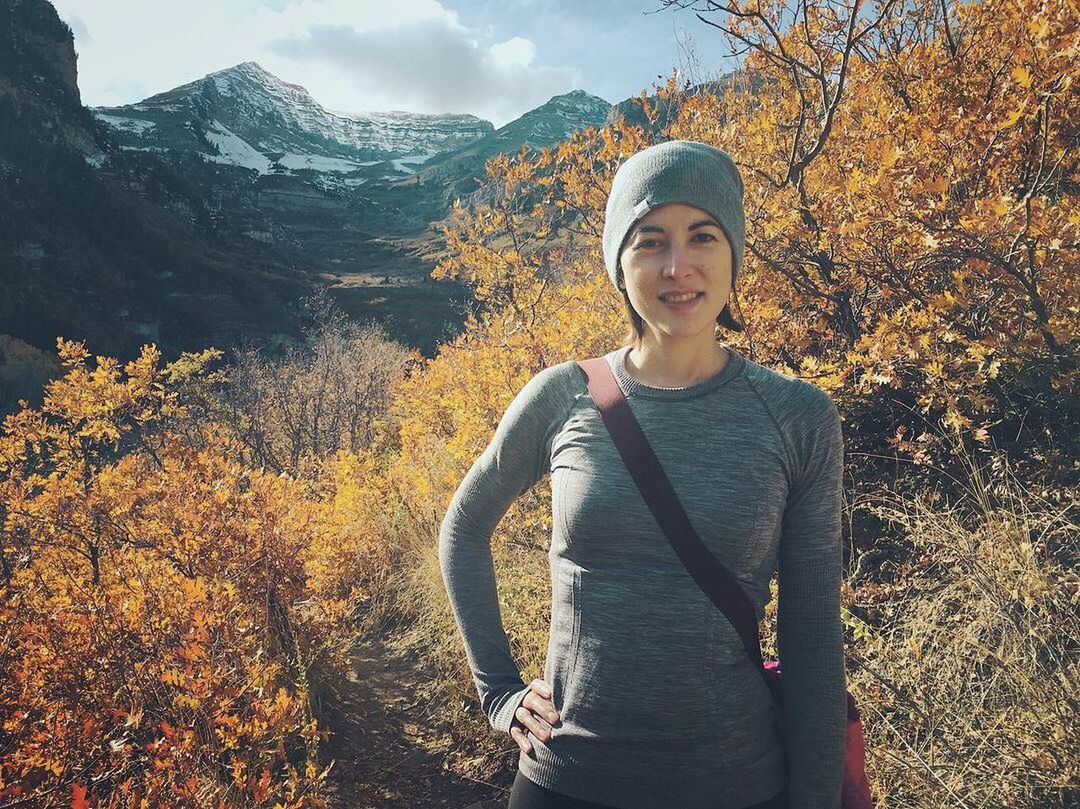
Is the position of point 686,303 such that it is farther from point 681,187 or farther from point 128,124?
point 128,124

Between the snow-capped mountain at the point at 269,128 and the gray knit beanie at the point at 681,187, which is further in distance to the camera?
the snow-capped mountain at the point at 269,128

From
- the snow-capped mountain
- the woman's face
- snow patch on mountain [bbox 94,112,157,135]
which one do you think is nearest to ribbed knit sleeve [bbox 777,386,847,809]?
the woman's face

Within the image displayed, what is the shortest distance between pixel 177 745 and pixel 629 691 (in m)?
2.21

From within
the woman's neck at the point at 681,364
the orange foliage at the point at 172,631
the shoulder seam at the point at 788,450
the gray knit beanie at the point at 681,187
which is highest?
the gray knit beanie at the point at 681,187

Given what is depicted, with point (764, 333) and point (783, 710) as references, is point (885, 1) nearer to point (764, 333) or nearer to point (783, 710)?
point (764, 333)

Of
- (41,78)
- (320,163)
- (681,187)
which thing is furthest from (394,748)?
(320,163)

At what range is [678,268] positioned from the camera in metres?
1.08

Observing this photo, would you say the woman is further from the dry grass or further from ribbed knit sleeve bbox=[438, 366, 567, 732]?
the dry grass

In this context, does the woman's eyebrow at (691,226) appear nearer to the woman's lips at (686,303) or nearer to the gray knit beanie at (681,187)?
the gray knit beanie at (681,187)

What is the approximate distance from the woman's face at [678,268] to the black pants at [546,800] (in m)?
0.81

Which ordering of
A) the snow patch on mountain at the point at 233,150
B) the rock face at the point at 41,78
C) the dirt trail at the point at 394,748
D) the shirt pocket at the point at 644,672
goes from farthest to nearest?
the snow patch on mountain at the point at 233,150 → the rock face at the point at 41,78 → the dirt trail at the point at 394,748 → the shirt pocket at the point at 644,672

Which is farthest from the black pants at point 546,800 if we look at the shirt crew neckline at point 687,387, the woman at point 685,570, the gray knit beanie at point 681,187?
the gray knit beanie at point 681,187

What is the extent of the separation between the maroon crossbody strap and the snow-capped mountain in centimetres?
9230

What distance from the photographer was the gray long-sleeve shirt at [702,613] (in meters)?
0.99
